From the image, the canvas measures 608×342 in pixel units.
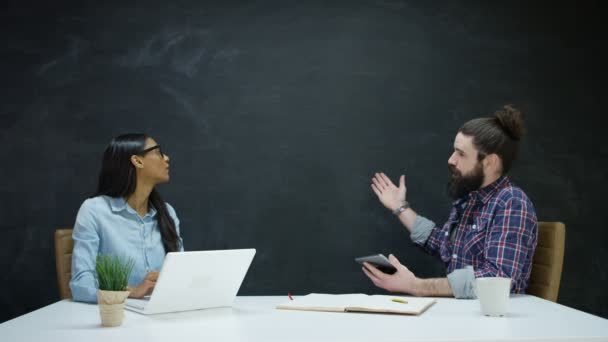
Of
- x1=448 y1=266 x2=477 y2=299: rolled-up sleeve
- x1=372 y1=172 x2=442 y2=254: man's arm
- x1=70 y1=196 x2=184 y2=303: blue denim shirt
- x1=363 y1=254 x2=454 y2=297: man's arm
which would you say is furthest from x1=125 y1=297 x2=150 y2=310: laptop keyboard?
x1=372 y1=172 x2=442 y2=254: man's arm

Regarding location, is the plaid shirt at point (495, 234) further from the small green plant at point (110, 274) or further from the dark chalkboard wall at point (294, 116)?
the small green plant at point (110, 274)

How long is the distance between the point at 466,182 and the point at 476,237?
0.26 meters

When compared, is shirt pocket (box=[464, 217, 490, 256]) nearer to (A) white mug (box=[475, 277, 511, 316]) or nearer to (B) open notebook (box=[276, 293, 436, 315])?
(B) open notebook (box=[276, 293, 436, 315])

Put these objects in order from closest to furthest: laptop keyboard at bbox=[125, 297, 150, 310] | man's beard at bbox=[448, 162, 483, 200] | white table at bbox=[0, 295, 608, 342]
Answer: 1. white table at bbox=[0, 295, 608, 342]
2. laptop keyboard at bbox=[125, 297, 150, 310]
3. man's beard at bbox=[448, 162, 483, 200]

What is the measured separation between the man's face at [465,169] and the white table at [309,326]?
0.84 m

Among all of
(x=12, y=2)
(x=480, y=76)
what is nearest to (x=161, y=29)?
(x=12, y=2)

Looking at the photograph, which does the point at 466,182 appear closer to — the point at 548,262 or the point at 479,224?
the point at 479,224

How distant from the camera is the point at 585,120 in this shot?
3.52 meters

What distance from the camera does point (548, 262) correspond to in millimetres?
2510

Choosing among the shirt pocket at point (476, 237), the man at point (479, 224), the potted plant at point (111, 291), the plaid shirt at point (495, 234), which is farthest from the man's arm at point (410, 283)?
the potted plant at point (111, 291)

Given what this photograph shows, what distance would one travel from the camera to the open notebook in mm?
1813

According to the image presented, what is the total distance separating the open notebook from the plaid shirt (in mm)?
495

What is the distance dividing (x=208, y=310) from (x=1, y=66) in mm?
2012

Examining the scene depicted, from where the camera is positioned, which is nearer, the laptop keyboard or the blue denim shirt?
the laptop keyboard
